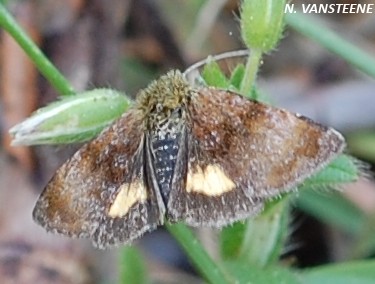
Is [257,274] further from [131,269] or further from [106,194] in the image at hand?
[106,194]

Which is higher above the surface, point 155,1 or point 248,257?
point 155,1

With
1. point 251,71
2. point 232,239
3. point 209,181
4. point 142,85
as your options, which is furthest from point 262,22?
point 142,85

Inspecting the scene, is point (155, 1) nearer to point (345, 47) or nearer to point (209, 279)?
point (345, 47)

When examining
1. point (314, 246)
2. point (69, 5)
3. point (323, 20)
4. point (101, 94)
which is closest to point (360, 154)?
point (314, 246)

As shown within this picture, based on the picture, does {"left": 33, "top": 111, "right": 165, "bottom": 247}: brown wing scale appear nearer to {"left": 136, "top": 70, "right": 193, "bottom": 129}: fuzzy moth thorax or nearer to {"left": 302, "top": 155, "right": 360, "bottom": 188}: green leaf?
{"left": 136, "top": 70, "right": 193, "bottom": 129}: fuzzy moth thorax

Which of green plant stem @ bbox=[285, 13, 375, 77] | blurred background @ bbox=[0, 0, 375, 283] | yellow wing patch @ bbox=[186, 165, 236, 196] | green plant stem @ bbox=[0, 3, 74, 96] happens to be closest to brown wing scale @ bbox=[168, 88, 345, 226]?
yellow wing patch @ bbox=[186, 165, 236, 196]

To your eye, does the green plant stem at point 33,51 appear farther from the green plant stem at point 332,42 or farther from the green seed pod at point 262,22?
the green plant stem at point 332,42
